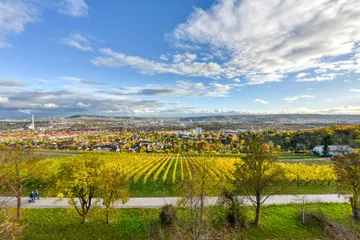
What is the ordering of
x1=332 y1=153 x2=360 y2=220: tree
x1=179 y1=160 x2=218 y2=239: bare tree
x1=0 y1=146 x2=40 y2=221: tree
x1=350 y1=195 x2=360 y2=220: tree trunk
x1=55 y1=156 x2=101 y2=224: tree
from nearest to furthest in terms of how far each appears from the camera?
x1=179 y1=160 x2=218 y2=239: bare tree, x1=55 y1=156 x2=101 y2=224: tree, x1=0 y1=146 x2=40 y2=221: tree, x1=350 y1=195 x2=360 y2=220: tree trunk, x1=332 y1=153 x2=360 y2=220: tree

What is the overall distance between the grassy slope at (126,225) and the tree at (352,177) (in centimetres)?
141

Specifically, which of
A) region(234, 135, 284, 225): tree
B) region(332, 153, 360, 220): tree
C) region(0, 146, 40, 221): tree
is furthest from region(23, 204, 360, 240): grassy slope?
region(0, 146, 40, 221): tree

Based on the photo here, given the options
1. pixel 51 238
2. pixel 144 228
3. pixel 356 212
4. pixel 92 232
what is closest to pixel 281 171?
pixel 356 212

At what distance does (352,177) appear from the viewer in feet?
54.5

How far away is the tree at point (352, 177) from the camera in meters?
16.5

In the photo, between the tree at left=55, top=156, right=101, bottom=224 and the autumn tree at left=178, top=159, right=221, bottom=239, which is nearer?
the autumn tree at left=178, top=159, right=221, bottom=239

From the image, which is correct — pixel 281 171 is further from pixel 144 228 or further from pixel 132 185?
pixel 132 185

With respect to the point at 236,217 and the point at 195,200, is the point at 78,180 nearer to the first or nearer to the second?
the point at 195,200

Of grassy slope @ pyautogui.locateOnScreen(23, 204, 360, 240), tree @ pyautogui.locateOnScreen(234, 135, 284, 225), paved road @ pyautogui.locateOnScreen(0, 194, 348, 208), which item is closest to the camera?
grassy slope @ pyautogui.locateOnScreen(23, 204, 360, 240)

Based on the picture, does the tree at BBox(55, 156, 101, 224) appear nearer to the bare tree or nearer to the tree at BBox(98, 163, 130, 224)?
the tree at BBox(98, 163, 130, 224)

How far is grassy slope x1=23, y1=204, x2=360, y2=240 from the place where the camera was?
1453cm

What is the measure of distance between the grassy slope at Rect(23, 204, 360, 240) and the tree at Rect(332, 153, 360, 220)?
1.41m

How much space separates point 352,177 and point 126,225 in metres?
20.1

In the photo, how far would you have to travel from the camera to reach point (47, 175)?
23.8 meters
